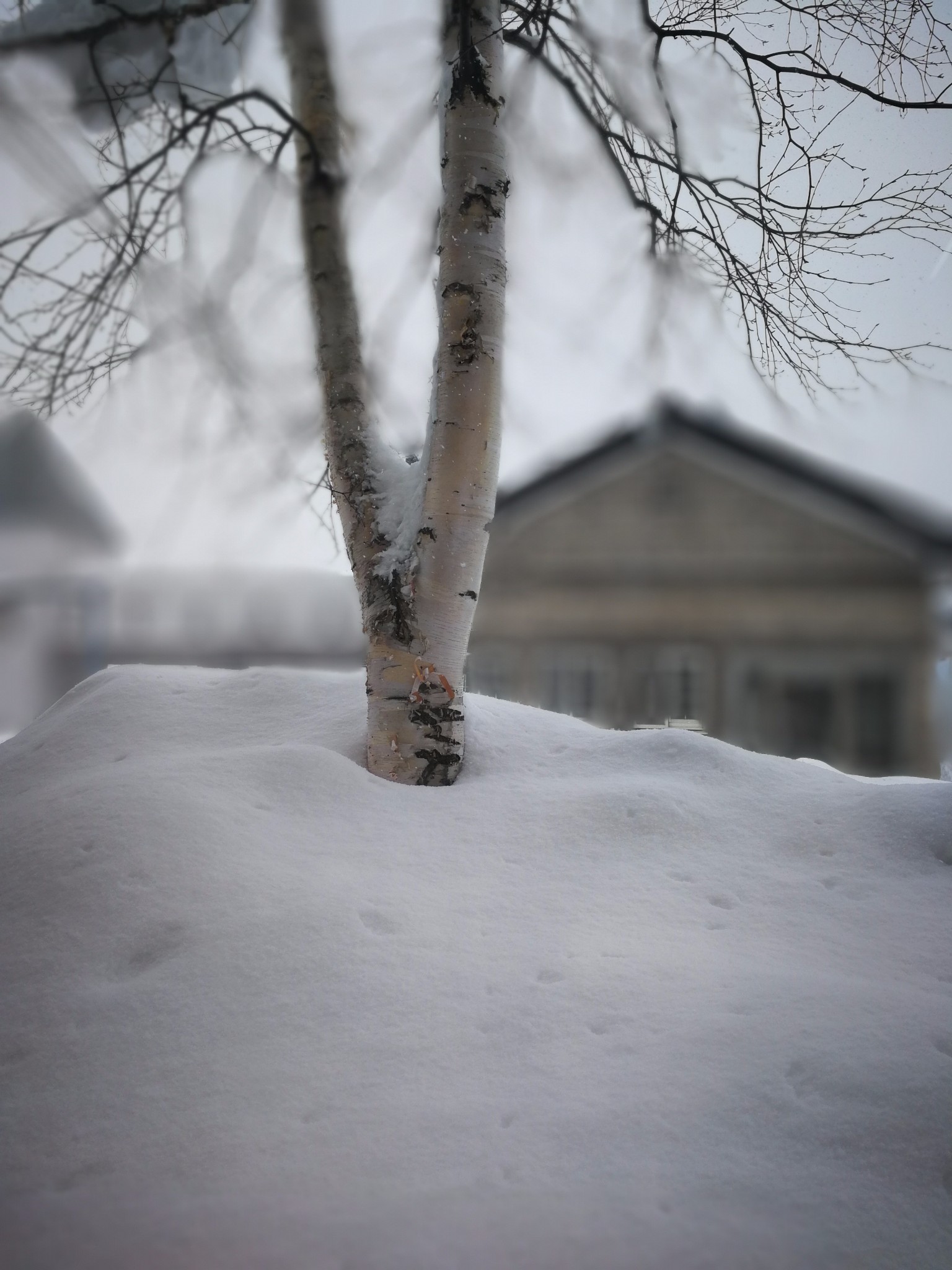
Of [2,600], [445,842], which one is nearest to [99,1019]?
[445,842]

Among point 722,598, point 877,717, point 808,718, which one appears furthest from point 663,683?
point 877,717

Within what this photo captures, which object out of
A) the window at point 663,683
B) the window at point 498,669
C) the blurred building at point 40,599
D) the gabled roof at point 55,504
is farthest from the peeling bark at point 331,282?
the gabled roof at point 55,504

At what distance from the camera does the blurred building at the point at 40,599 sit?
440 inches

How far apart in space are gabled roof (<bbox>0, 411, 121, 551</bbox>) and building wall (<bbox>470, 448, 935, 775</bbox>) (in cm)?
712

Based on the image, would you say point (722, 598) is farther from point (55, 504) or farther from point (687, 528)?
point (55, 504)

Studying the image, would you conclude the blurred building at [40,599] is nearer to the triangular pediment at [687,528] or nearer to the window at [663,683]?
the triangular pediment at [687,528]

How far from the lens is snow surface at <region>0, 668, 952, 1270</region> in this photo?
104 cm

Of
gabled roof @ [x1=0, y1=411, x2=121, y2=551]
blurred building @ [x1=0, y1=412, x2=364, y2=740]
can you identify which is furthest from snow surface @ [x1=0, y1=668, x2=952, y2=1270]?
gabled roof @ [x1=0, y1=411, x2=121, y2=551]

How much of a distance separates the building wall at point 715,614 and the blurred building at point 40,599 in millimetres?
5256

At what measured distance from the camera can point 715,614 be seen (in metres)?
9.37

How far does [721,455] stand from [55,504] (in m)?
14.3

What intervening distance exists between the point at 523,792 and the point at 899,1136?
135cm

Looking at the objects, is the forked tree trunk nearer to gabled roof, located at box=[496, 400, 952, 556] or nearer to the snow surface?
the snow surface

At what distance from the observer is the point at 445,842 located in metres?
2.08
